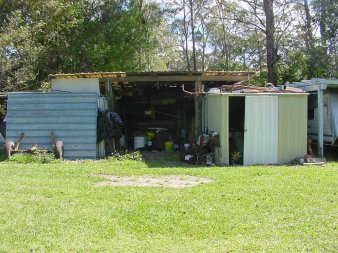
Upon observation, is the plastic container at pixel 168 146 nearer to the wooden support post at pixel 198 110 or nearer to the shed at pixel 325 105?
the wooden support post at pixel 198 110

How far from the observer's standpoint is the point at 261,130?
11234 mm

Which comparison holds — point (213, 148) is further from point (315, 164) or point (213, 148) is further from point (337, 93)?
point (337, 93)

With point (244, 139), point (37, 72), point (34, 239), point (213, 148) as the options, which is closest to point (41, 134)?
point (213, 148)

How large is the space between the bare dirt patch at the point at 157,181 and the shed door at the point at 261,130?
9.07 feet

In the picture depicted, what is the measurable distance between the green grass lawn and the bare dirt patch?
1.17 ft

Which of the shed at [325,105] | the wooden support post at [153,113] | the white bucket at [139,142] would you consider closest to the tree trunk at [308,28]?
the wooden support post at [153,113]

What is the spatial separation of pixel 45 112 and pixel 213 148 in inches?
200

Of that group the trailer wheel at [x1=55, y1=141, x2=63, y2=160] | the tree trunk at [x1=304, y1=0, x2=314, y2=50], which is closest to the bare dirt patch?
the trailer wheel at [x1=55, y1=141, x2=63, y2=160]

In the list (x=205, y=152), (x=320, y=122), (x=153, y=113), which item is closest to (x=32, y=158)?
(x=205, y=152)

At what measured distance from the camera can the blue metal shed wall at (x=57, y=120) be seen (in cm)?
1238

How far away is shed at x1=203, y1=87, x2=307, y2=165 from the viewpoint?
1115 cm

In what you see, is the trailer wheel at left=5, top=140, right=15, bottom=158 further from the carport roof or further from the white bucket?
the white bucket

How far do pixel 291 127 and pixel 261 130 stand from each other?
2.81ft

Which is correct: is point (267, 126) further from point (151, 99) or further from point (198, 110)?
point (151, 99)
